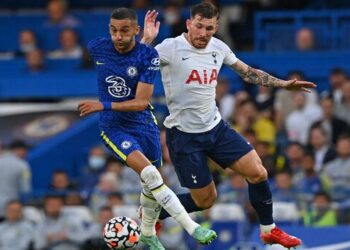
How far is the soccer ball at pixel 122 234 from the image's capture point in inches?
534

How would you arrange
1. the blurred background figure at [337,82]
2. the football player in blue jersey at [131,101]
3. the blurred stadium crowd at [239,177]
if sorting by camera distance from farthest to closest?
the blurred background figure at [337,82], the blurred stadium crowd at [239,177], the football player in blue jersey at [131,101]

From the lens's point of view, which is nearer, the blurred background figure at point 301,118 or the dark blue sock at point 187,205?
the dark blue sock at point 187,205

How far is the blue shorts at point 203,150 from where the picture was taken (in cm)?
1409

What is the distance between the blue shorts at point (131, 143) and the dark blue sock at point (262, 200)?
0.95m

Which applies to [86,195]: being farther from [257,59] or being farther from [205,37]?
[205,37]

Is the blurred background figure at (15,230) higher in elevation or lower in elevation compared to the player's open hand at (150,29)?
lower

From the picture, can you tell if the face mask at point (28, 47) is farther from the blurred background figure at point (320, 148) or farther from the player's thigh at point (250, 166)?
the player's thigh at point (250, 166)

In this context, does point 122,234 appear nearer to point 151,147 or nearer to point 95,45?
point 151,147

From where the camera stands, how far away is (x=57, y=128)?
2331 cm

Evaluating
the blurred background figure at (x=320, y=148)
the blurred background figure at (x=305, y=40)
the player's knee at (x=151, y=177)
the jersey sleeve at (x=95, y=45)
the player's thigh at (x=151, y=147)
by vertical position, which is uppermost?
the jersey sleeve at (x=95, y=45)

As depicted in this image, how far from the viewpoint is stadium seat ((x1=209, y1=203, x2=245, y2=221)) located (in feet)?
59.2

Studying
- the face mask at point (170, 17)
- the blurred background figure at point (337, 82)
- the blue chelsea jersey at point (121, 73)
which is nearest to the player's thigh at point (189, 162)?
the blue chelsea jersey at point (121, 73)

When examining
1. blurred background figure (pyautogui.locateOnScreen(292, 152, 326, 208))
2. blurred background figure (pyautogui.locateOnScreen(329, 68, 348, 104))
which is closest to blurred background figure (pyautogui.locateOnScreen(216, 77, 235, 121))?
blurred background figure (pyautogui.locateOnScreen(329, 68, 348, 104))

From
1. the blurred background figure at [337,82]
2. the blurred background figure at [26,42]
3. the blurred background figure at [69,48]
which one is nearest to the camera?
the blurred background figure at [337,82]
